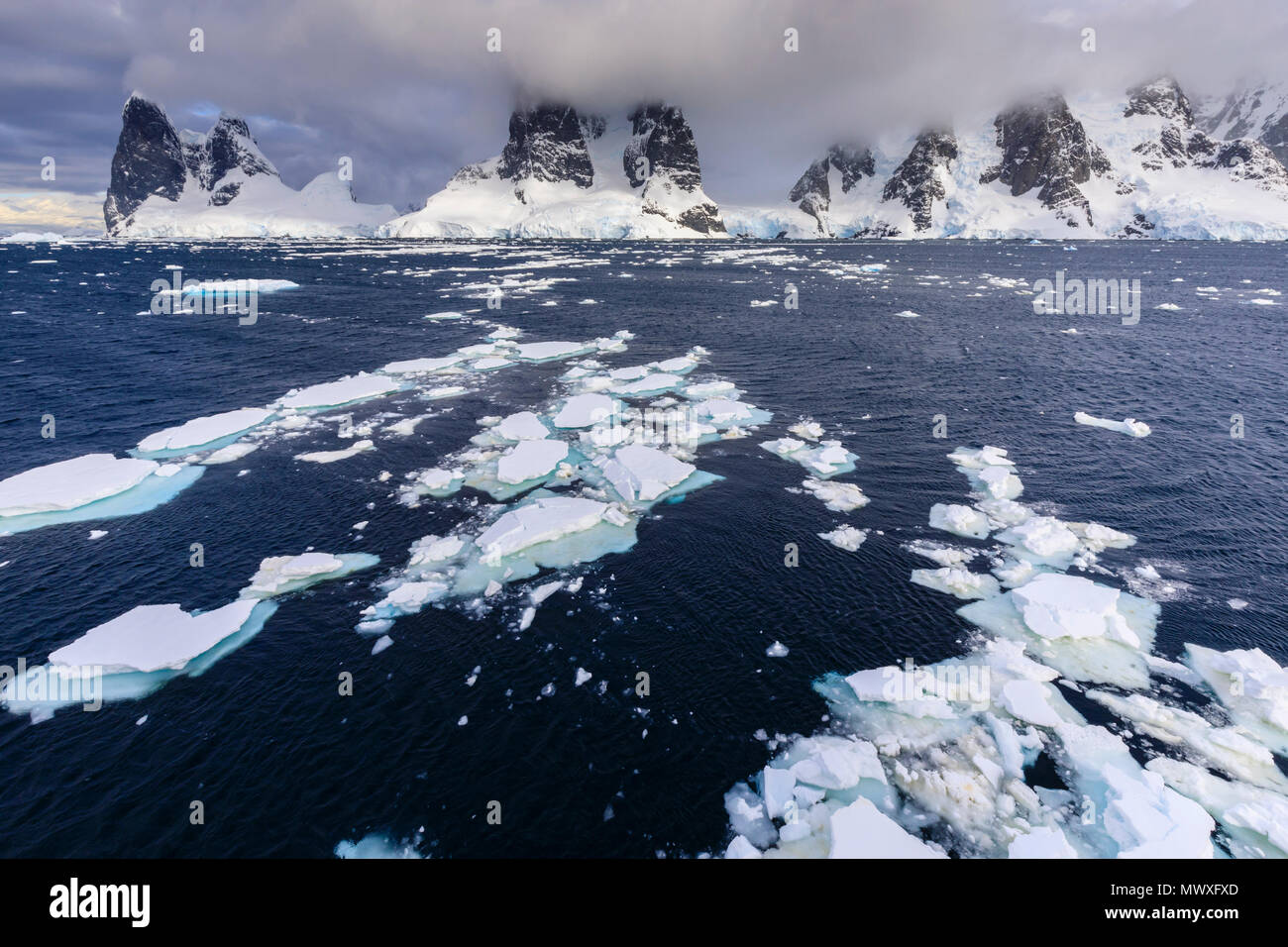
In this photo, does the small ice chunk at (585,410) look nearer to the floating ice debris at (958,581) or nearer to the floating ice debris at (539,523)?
the floating ice debris at (539,523)

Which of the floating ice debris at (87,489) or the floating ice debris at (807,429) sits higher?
the floating ice debris at (807,429)

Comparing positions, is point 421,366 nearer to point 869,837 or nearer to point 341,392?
point 341,392

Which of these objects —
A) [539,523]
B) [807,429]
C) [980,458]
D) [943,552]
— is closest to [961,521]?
[943,552]

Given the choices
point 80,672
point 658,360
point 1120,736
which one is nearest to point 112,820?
point 80,672

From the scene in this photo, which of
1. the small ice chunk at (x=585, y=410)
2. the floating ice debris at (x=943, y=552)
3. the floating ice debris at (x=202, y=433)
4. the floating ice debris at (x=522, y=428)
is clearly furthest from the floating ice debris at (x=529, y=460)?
the floating ice debris at (x=202, y=433)

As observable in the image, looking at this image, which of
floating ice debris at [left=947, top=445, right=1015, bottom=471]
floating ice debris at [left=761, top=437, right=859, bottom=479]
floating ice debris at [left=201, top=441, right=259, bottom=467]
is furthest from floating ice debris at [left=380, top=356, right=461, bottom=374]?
floating ice debris at [left=947, top=445, right=1015, bottom=471]

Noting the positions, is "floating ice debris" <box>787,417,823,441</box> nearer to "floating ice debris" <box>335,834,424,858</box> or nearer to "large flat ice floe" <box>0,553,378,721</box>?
"large flat ice floe" <box>0,553,378,721</box>

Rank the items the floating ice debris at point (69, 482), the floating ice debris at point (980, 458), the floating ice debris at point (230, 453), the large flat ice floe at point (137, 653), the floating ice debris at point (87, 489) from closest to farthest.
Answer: the large flat ice floe at point (137, 653) → the floating ice debris at point (87, 489) → the floating ice debris at point (69, 482) → the floating ice debris at point (980, 458) → the floating ice debris at point (230, 453)
